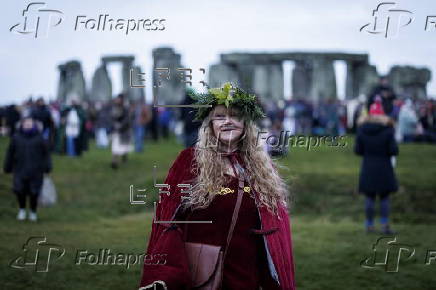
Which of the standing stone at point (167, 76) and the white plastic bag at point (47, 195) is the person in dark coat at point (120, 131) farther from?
the white plastic bag at point (47, 195)

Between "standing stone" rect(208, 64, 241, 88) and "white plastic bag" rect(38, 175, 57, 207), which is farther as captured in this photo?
"standing stone" rect(208, 64, 241, 88)

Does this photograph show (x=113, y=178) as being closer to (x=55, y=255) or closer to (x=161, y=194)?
(x=55, y=255)

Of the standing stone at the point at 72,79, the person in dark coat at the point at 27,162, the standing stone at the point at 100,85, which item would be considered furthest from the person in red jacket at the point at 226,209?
the standing stone at the point at 100,85

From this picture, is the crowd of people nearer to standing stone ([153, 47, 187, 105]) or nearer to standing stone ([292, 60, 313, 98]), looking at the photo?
standing stone ([153, 47, 187, 105])

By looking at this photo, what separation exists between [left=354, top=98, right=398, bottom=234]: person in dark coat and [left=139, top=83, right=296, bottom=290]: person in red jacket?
702 cm

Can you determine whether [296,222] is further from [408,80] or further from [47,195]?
[408,80]

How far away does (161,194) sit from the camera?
571 centimetres

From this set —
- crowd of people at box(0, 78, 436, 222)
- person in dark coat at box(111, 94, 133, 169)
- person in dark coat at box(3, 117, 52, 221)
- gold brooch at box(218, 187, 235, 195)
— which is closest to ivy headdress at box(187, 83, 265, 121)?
gold brooch at box(218, 187, 235, 195)

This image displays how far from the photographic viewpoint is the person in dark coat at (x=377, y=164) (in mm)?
12703

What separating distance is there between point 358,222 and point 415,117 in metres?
Result: 16.4

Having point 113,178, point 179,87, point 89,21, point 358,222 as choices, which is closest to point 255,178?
point 89,21

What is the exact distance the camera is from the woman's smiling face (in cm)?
581

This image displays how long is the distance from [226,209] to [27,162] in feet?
28.2

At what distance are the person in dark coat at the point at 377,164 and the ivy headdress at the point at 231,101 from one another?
277 inches
